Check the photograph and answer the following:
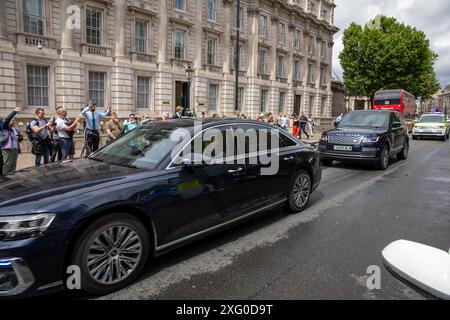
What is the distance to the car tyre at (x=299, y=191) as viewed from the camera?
17.6 feet

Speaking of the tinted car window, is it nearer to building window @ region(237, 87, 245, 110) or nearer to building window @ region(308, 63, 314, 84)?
building window @ region(237, 87, 245, 110)

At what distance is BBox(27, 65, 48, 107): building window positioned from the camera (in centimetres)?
1856

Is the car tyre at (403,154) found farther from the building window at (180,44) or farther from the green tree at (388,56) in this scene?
the green tree at (388,56)

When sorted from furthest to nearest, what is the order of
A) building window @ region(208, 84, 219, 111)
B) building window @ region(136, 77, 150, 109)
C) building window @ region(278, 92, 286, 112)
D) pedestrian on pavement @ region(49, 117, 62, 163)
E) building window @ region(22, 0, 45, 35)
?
building window @ region(278, 92, 286, 112) → building window @ region(208, 84, 219, 111) → building window @ region(136, 77, 150, 109) → building window @ region(22, 0, 45, 35) → pedestrian on pavement @ region(49, 117, 62, 163)

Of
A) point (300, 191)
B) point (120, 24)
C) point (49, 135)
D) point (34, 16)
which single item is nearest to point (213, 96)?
point (120, 24)

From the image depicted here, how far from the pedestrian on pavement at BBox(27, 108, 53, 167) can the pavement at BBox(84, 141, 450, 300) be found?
6.07m

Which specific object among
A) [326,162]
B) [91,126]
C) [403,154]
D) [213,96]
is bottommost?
[326,162]

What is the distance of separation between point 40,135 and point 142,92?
1602cm

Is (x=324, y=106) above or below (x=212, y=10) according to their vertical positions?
below

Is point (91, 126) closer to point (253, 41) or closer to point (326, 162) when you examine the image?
point (326, 162)

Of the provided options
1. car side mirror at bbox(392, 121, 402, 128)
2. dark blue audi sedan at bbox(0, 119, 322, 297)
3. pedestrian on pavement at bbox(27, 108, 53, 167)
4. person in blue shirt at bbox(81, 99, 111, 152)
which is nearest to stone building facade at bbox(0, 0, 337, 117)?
person in blue shirt at bbox(81, 99, 111, 152)

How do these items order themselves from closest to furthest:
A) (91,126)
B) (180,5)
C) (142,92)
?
(91,126)
(142,92)
(180,5)

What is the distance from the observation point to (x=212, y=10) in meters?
28.1

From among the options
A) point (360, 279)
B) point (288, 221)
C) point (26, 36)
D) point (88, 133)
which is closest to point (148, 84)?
point (26, 36)
